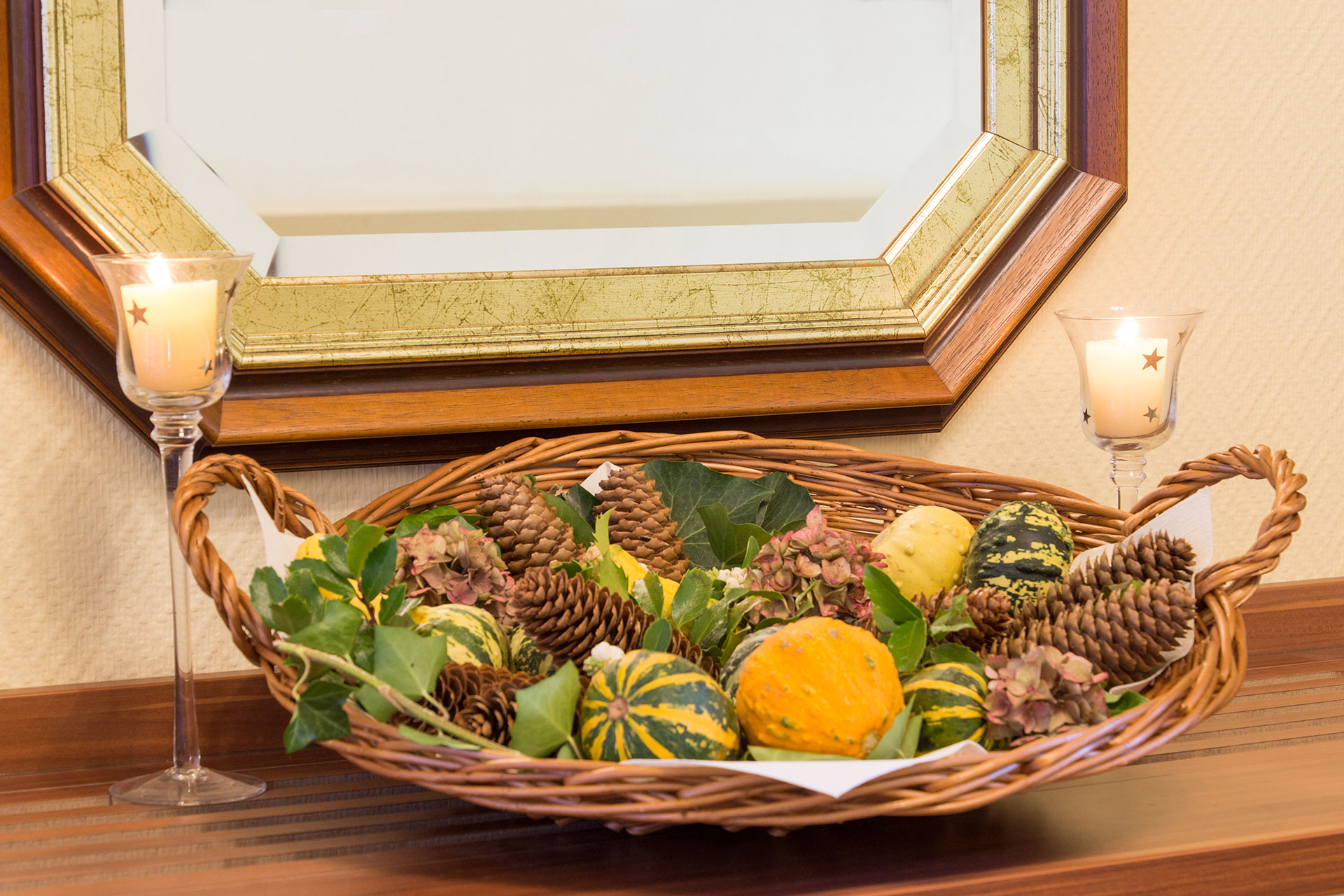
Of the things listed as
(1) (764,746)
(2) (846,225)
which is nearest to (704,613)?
(1) (764,746)

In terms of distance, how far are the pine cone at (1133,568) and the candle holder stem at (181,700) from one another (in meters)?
0.51

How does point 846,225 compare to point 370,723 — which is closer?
point 370,723

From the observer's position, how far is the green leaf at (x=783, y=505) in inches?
33.4

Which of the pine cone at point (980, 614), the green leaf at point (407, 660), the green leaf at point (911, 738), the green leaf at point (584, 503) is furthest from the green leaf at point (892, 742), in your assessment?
the green leaf at point (584, 503)

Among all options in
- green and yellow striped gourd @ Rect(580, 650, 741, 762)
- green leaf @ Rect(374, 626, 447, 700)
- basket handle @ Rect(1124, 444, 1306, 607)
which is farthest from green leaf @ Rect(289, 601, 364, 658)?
basket handle @ Rect(1124, 444, 1306, 607)

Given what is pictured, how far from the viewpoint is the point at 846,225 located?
0.97m

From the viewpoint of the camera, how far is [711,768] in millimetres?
492

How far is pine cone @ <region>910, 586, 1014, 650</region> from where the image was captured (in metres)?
0.66

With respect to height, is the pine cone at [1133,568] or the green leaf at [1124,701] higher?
the pine cone at [1133,568]

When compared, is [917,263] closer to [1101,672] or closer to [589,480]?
[589,480]

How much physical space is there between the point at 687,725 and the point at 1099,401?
1.50ft

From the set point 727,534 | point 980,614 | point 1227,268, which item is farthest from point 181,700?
point 1227,268

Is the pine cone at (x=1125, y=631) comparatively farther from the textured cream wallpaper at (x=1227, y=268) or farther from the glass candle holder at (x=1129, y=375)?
the textured cream wallpaper at (x=1227, y=268)

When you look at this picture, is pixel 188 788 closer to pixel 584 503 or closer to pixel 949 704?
pixel 584 503
